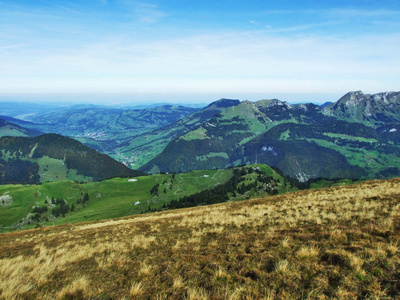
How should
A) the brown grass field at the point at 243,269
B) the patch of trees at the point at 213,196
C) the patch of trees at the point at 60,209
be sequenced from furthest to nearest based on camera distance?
the patch of trees at the point at 60,209 → the patch of trees at the point at 213,196 → the brown grass field at the point at 243,269

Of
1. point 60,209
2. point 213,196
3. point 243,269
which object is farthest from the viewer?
point 60,209

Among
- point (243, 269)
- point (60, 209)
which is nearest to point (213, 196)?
point (60, 209)

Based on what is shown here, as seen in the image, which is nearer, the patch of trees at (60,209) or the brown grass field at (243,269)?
the brown grass field at (243,269)

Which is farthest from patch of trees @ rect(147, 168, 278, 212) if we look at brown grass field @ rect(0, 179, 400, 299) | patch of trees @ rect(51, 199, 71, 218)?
brown grass field @ rect(0, 179, 400, 299)

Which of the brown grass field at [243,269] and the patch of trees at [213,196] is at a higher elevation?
the brown grass field at [243,269]

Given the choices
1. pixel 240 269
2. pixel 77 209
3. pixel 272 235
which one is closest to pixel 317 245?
pixel 272 235

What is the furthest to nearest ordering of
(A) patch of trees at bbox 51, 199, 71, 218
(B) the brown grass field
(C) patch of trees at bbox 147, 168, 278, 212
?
(A) patch of trees at bbox 51, 199, 71, 218 → (C) patch of trees at bbox 147, 168, 278, 212 → (B) the brown grass field

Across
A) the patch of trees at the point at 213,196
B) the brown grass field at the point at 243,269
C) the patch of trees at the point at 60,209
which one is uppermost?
the brown grass field at the point at 243,269

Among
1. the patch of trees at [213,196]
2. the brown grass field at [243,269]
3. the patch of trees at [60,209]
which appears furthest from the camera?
the patch of trees at [60,209]

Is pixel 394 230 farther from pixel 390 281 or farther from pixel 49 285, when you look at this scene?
pixel 49 285

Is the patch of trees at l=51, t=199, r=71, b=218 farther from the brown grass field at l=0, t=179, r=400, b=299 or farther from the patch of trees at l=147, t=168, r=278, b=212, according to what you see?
the brown grass field at l=0, t=179, r=400, b=299

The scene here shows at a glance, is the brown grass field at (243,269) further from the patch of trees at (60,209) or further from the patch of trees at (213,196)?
the patch of trees at (60,209)

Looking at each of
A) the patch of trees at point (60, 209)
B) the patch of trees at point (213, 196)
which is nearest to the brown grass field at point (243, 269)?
the patch of trees at point (213, 196)

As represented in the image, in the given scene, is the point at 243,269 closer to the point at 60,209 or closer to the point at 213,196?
the point at 213,196
